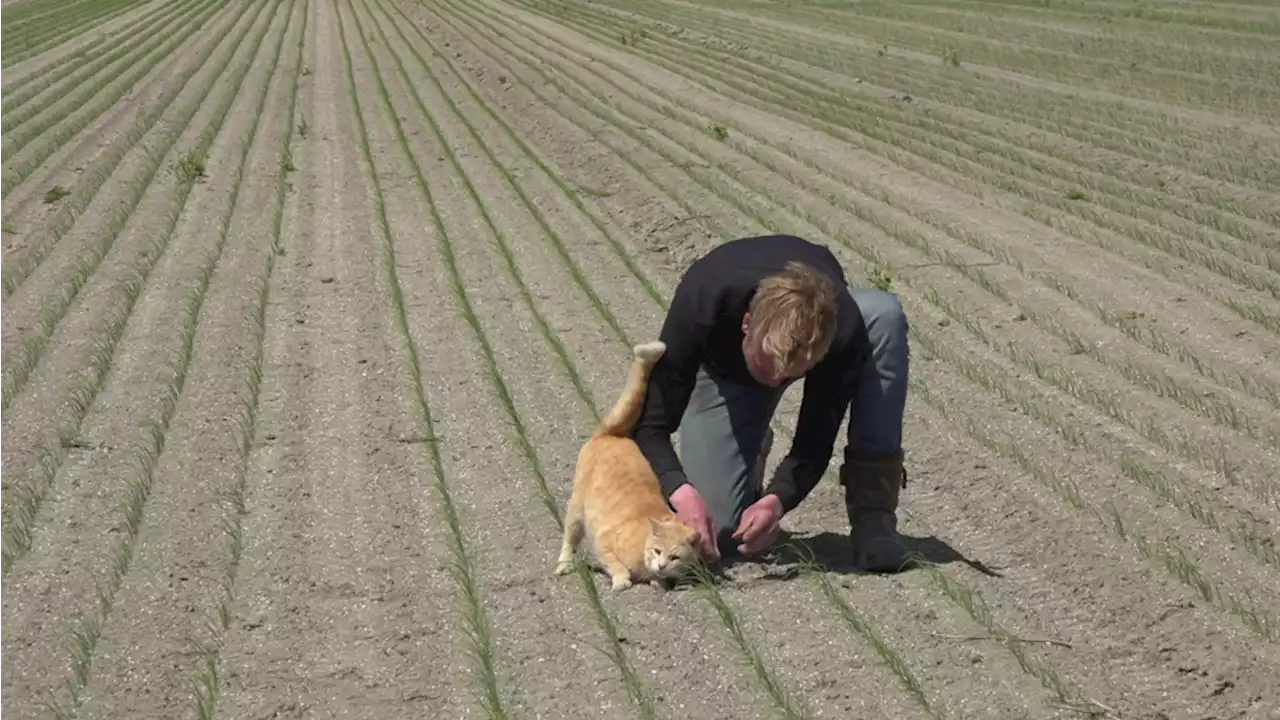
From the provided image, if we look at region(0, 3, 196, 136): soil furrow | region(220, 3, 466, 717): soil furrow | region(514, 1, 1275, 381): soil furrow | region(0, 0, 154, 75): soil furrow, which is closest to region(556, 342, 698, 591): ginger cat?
region(220, 3, 466, 717): soil furrow

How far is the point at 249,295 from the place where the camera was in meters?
10.3

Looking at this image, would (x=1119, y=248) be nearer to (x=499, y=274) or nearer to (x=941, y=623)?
(x=499, y=274)

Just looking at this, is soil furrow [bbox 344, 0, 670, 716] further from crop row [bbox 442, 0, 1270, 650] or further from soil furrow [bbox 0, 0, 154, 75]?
soil furrow [bbox 0, 0, 154, 75]

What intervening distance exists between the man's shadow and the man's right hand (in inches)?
15.4

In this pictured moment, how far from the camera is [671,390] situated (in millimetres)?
5742

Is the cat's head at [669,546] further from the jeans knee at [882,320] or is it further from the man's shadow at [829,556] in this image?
the jeans knee at [882,320]

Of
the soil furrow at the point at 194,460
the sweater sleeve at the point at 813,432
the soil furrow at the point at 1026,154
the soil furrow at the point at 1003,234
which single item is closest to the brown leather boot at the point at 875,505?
the sweater sleeve at the point at 813,432

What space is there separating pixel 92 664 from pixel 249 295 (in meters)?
5.17

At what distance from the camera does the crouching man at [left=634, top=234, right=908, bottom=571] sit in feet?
18.0

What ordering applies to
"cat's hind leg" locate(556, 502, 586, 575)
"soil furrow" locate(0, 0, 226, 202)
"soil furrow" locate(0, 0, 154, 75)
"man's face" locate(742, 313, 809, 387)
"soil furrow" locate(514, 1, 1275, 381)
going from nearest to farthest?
"man's face" locate(742, 313, 809, 387) < "cat's hind leg" locate(556, 502, 586, 575) < "soil furrow" locate(514, 1, 1275, 381) < "soil furrow" locate(0, 0, 226, 202) < "soil furrow" locate(0, 0, 154, 75)

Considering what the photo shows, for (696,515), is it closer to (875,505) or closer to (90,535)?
(875,505)

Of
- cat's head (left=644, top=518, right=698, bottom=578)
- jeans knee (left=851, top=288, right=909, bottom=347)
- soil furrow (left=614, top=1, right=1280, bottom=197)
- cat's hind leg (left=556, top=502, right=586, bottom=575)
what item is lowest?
soil furrow (left=614, top=1, right=1280, bottom=197)

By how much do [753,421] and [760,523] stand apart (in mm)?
580

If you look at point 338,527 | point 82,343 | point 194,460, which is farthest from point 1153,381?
point 82,343
